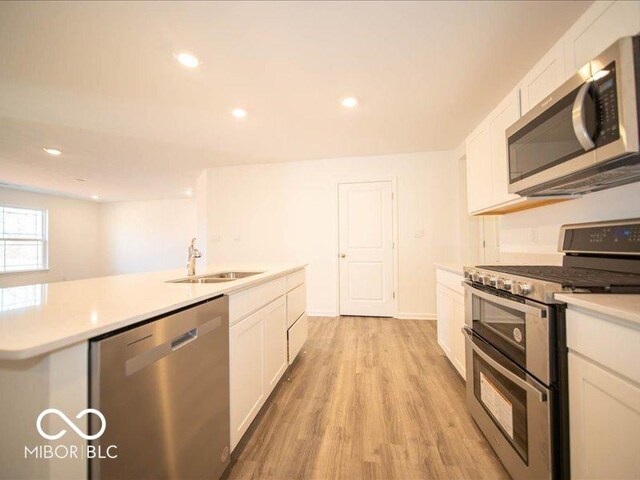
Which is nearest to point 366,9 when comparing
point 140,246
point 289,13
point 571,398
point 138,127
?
point 289,13

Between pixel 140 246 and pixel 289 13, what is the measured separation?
26.2 ft

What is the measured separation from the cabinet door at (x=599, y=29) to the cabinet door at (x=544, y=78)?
0.07m

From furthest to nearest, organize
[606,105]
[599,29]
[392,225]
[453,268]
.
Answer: [392,225], [453,268], [599,29], [606,105]

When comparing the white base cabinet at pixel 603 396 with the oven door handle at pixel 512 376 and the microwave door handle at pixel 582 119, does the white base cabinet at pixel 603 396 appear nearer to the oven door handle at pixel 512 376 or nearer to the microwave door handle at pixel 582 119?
the oven door handle at pixel 512 376

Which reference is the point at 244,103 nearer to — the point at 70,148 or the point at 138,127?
the point at 138,127

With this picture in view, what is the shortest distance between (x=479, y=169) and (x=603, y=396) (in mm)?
1926

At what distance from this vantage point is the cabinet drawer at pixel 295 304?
2131 mm

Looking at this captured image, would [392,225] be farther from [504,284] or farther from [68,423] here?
A: [68,423]

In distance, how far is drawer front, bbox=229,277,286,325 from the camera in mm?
1289

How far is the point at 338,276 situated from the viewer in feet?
12.9

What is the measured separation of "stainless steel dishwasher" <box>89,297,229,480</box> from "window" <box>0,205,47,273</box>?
782 cm

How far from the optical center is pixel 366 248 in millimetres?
3893

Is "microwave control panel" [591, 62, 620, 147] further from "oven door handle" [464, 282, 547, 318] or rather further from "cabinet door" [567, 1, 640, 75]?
"oven door handle" [464, 282, 547, 318]

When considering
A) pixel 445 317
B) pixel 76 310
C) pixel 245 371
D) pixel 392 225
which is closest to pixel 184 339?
pixel 76 310
